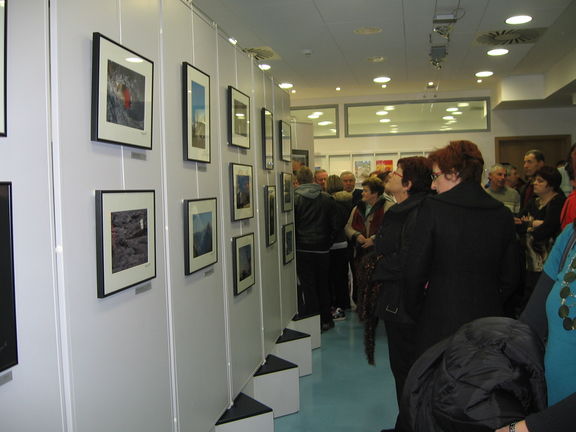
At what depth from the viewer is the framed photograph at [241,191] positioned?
10.0 feet

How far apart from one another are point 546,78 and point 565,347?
8.34m

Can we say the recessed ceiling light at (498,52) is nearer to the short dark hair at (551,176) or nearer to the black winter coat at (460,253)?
the short dark hair at (551,176)

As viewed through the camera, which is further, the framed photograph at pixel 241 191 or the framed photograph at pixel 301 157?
the framed photograph at pixel 301 157

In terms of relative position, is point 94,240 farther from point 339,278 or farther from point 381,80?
point 381,80

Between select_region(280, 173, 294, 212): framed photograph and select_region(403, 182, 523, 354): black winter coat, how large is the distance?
2.15 meters

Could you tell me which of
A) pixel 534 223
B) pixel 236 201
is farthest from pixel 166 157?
pixel 534 223

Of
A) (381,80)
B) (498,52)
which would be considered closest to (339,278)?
(498,52)

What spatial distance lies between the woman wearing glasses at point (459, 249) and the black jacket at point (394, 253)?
0.18m

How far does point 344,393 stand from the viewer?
151 inches

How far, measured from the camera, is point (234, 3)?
4.73 meters

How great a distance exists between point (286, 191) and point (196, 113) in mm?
2183

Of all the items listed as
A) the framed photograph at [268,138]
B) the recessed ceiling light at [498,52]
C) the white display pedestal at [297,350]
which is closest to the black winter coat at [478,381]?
the framed photograph at [268,138]

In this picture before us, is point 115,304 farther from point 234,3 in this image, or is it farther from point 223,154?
point 234,3

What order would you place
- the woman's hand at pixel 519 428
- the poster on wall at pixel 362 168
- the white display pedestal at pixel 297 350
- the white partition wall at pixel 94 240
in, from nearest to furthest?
the woman's hand at pixel 519 428 < the white partition wall at pixel 94 240 < the white display pedestal at pixel 297 350 < the poster on wall at pixel 362 168
